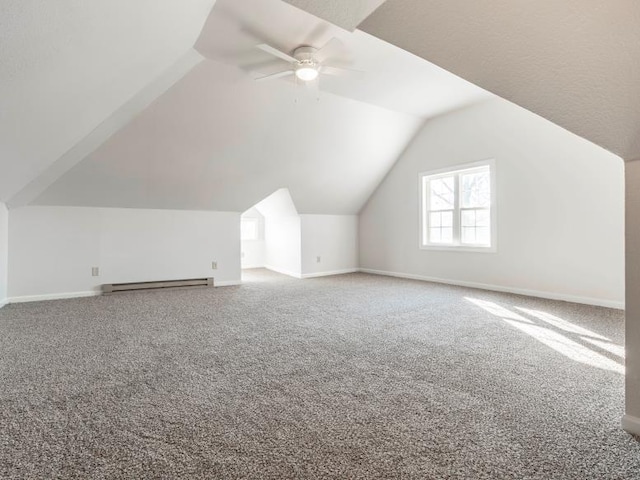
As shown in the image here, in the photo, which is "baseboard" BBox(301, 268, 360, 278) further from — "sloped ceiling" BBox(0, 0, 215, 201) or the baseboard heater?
"sloped ceiling" BBox(0, 0, 215, 201)

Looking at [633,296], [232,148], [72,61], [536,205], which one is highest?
[232,148]

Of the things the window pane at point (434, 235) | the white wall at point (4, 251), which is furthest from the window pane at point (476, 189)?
the white wall at point (4, 251)

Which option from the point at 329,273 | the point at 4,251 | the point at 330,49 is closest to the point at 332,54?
the point at 330,49

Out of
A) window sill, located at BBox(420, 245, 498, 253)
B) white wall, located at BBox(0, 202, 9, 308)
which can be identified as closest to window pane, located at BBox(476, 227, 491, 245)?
window sill, located at BBox(420, 245, 498, 253)

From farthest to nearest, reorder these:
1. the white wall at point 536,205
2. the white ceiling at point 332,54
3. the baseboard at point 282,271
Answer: the baseboard at point 282,271 < the white wall at point 536,205 < the white ceiling at point 332,54

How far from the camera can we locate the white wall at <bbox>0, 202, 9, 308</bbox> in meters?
4.07

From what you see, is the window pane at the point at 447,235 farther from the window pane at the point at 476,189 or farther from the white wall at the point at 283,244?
the white wall at the point at 283,244

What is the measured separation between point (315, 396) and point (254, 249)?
644 centimetres

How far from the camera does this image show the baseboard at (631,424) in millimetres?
1472

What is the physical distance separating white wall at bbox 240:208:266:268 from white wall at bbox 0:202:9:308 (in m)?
4.24

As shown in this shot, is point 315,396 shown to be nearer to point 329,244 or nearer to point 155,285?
point 155,285

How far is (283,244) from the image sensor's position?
283 inches

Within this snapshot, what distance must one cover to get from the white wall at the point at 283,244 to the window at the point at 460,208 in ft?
7.82

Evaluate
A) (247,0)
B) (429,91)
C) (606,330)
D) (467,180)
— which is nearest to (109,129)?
(247,0)
